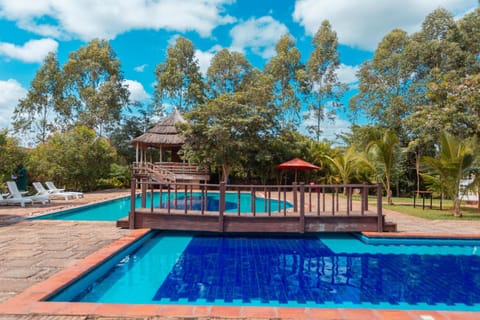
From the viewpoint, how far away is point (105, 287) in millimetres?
3791

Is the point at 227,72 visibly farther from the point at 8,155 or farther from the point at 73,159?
the point at 8,155

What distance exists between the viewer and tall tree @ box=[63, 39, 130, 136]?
25.2 meters

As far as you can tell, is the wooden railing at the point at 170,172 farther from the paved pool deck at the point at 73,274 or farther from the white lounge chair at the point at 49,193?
the paved pool deck at the point at 73,274

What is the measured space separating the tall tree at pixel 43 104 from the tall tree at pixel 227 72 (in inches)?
483

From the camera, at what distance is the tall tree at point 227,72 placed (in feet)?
87.9

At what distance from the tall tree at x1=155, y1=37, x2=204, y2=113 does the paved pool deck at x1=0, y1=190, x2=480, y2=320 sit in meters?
20.7

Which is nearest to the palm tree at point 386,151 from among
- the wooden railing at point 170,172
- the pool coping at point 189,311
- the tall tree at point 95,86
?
the pool coping at point 189,311

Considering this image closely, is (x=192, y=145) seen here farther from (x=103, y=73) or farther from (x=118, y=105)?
(x=103, y=73)

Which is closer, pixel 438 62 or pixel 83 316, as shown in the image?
pixel 83 316

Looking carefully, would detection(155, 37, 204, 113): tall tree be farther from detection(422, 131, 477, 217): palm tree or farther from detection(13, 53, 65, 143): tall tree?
detection(422, 131, 477, 217): palm tree

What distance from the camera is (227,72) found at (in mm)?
27094

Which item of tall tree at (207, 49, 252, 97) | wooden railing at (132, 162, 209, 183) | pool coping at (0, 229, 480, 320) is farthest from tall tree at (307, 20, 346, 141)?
pool coping at (0, 229, 480, 320)

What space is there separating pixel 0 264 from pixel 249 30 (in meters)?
26.3

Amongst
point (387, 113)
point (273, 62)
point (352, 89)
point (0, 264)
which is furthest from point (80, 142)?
point (352, 89)
